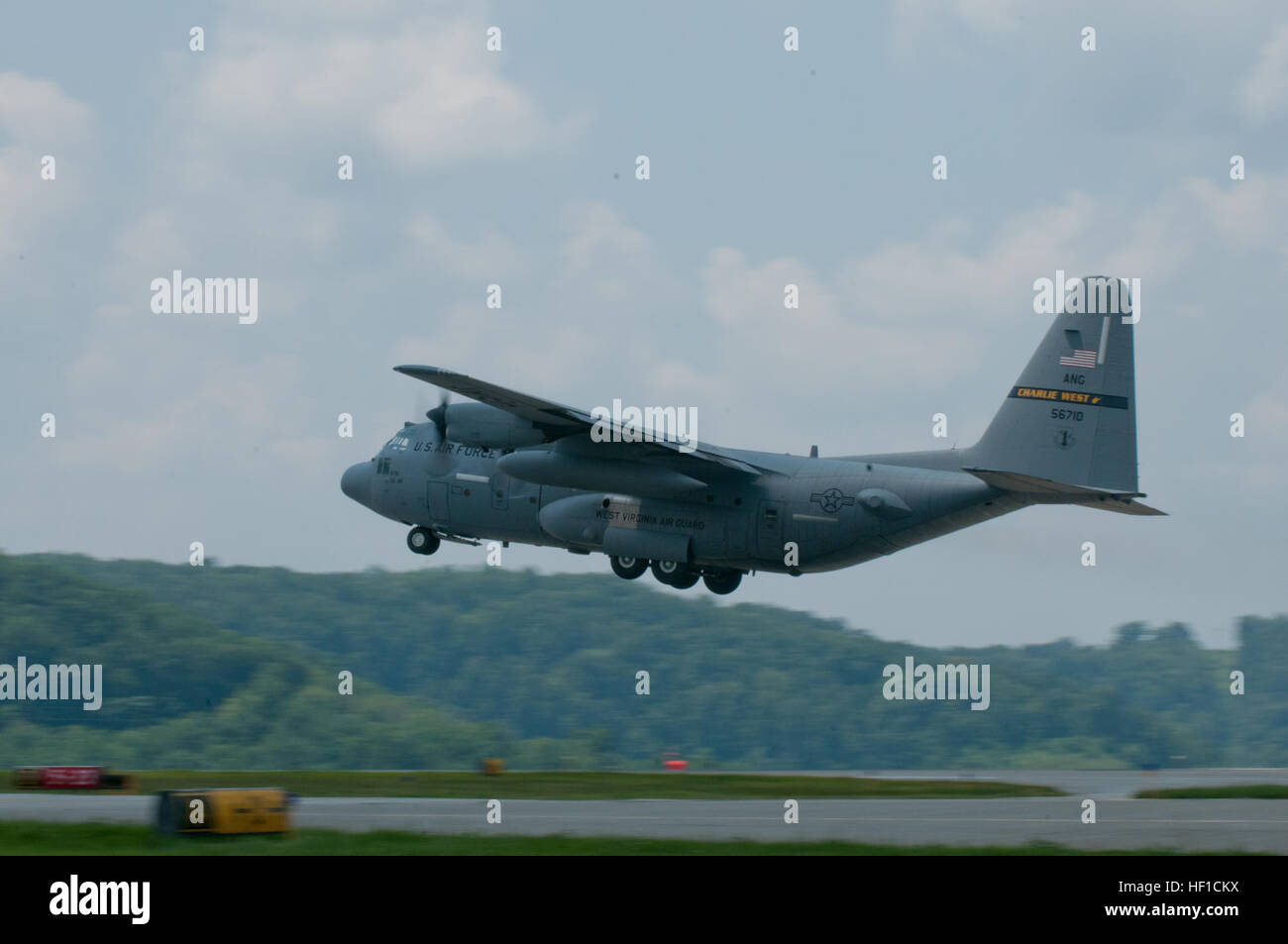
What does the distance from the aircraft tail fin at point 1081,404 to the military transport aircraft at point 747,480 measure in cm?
3

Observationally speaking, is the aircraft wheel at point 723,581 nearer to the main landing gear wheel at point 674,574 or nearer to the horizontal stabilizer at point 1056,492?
the main landing gear wheel at point 674,574

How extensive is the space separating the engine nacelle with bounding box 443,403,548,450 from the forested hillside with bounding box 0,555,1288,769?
57.8 meters

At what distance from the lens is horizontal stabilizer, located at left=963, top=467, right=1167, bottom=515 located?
30406 mm

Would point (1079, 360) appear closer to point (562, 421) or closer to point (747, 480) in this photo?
point (747, 480)

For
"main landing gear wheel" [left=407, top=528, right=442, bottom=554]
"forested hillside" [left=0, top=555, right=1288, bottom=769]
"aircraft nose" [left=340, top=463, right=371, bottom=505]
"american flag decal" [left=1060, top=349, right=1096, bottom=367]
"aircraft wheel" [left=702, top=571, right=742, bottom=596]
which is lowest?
"forested hillside" [left=0, top=555, right=1288, bottom=769]

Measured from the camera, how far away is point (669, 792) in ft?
103

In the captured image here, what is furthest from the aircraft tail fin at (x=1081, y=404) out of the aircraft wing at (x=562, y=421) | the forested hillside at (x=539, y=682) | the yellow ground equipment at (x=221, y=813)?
the forested hillside at (x=539, y=682)

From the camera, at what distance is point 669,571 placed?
36312 mm

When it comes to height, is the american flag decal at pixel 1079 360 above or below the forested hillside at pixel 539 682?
above

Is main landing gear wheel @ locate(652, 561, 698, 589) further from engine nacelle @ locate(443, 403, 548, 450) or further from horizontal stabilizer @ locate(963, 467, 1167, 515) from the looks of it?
horizontal stabilizer @ locate(963, 467, 1167, 515)

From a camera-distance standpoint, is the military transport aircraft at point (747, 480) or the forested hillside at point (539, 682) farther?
the forested hillside at point (539, 682)

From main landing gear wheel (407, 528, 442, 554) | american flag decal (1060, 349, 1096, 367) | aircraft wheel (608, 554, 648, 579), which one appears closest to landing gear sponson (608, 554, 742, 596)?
aircraft wheel (608, 554, 648, 579)

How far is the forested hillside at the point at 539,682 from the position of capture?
10094 cm
